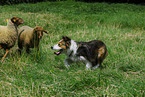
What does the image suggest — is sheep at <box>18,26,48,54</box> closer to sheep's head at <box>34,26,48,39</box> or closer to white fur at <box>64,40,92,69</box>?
sheep's head at <box>34,26,48,39</box>

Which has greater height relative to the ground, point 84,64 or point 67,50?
point 67,50

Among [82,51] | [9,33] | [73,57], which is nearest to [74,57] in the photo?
[73,57]

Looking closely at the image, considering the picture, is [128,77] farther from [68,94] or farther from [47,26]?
[47,26]

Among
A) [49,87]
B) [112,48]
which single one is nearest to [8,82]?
[49,87]

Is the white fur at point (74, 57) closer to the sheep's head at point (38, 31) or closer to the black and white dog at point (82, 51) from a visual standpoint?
the black and white dog at point (82, 51)

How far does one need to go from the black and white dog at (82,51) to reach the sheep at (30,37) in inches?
35.6

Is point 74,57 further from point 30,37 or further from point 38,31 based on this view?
point 30,37

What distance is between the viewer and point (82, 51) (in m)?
→ 4.07

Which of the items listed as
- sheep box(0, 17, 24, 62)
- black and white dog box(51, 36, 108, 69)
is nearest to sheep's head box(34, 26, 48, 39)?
→ sheep box(0, 17, 24, 62)

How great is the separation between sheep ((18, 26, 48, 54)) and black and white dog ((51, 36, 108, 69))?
906mm

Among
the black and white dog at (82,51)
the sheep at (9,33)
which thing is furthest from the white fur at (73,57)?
the sheep at (9,33)

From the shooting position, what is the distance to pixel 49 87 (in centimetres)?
303

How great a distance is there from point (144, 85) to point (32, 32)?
3188mm

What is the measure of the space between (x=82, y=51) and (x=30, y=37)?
166 cm
